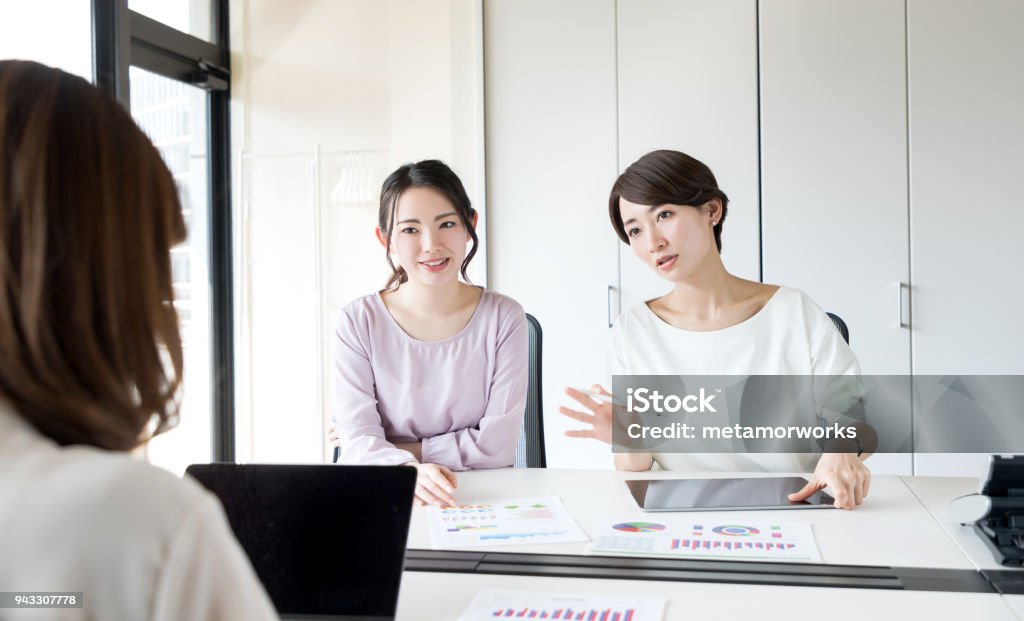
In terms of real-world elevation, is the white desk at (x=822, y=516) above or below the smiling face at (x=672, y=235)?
below

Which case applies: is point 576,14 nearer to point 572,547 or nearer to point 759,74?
point 759,74

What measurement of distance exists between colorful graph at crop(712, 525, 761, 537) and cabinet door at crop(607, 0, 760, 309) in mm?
1890

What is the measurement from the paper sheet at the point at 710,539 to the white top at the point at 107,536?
854 millimetres

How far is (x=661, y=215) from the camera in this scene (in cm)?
204

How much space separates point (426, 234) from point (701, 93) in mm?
1616

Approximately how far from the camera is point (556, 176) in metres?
3.32

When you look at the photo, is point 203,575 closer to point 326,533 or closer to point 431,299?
point 326,533

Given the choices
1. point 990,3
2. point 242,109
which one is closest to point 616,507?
point 990,3

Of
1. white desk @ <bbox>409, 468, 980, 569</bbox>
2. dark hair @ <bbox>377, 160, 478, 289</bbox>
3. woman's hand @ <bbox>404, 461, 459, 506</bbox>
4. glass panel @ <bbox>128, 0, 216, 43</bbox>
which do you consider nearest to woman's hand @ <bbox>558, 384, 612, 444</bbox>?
white desk @ <bbox>409, 468, 980, 569</bbox>

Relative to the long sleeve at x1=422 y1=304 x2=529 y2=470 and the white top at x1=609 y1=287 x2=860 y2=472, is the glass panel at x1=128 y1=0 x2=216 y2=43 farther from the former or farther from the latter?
the white top at x1=609 y1=287 x2=860 y2=472

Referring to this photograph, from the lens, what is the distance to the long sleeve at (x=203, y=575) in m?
0.53

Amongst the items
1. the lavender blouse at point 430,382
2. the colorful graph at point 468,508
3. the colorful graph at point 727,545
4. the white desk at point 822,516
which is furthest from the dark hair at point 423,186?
the colorful graph at point 727,545

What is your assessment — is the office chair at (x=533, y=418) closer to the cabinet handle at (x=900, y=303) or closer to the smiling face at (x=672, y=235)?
the smiling face at (x=672, y=235)

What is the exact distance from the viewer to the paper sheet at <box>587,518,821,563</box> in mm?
1268
